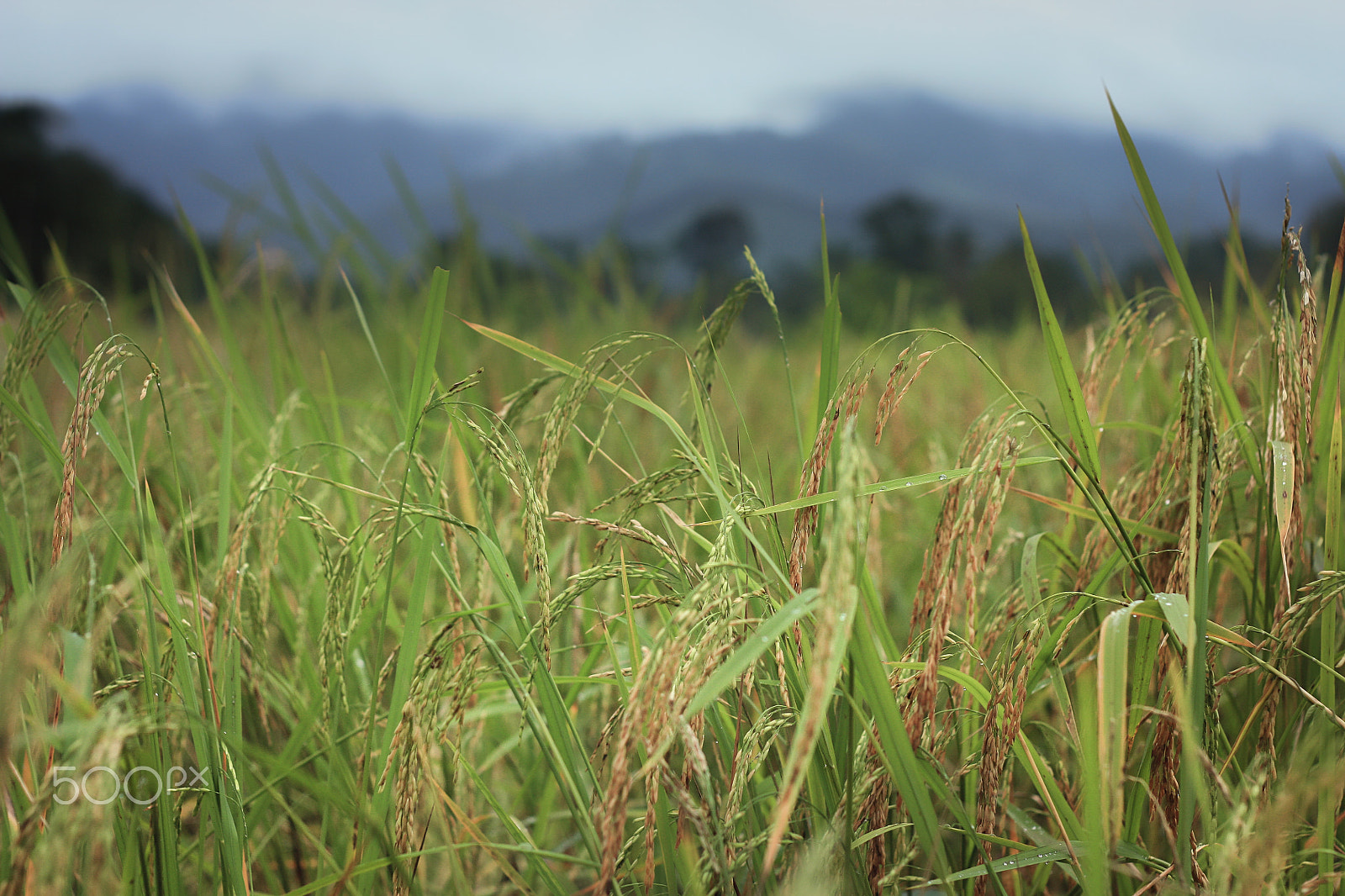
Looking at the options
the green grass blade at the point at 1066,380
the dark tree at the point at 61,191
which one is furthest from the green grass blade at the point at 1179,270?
the dark tree at the point at 61,191

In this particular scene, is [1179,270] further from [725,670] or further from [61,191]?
[61,191]

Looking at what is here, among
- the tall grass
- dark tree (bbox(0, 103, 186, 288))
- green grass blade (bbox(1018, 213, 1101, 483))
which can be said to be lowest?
the tall grass

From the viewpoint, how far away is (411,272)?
8.35ft

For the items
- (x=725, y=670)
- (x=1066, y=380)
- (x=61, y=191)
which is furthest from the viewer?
(x=61, y=191)

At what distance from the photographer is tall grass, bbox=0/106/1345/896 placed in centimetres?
52

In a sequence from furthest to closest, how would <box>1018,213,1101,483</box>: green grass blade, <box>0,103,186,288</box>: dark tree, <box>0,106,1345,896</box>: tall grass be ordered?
<box>0,103,186,288</box>: dark tree, <box>1018,213,1101,483</box>: green grass blade, <box>0,106,1345,896</box>: tall grass

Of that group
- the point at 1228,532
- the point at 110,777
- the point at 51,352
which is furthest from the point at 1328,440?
the point at 51,352

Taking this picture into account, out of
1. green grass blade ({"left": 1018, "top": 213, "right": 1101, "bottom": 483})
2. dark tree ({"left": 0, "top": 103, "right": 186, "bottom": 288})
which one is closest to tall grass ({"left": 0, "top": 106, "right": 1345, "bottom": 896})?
green grass blade ({"left": 1018, "top": 213, "right": 1101, "bottom": 483})

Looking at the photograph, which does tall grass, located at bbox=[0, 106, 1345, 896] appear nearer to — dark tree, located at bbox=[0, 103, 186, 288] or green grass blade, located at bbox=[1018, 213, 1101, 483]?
green grass blade, located at bbox=[1018, 213, 1101, 483]

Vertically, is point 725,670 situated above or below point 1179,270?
below

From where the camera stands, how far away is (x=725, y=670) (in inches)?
18.8

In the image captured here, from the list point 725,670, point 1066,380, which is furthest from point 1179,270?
point 725,670

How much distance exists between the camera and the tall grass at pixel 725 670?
52cm

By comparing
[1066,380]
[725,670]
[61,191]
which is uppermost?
[61,191]
